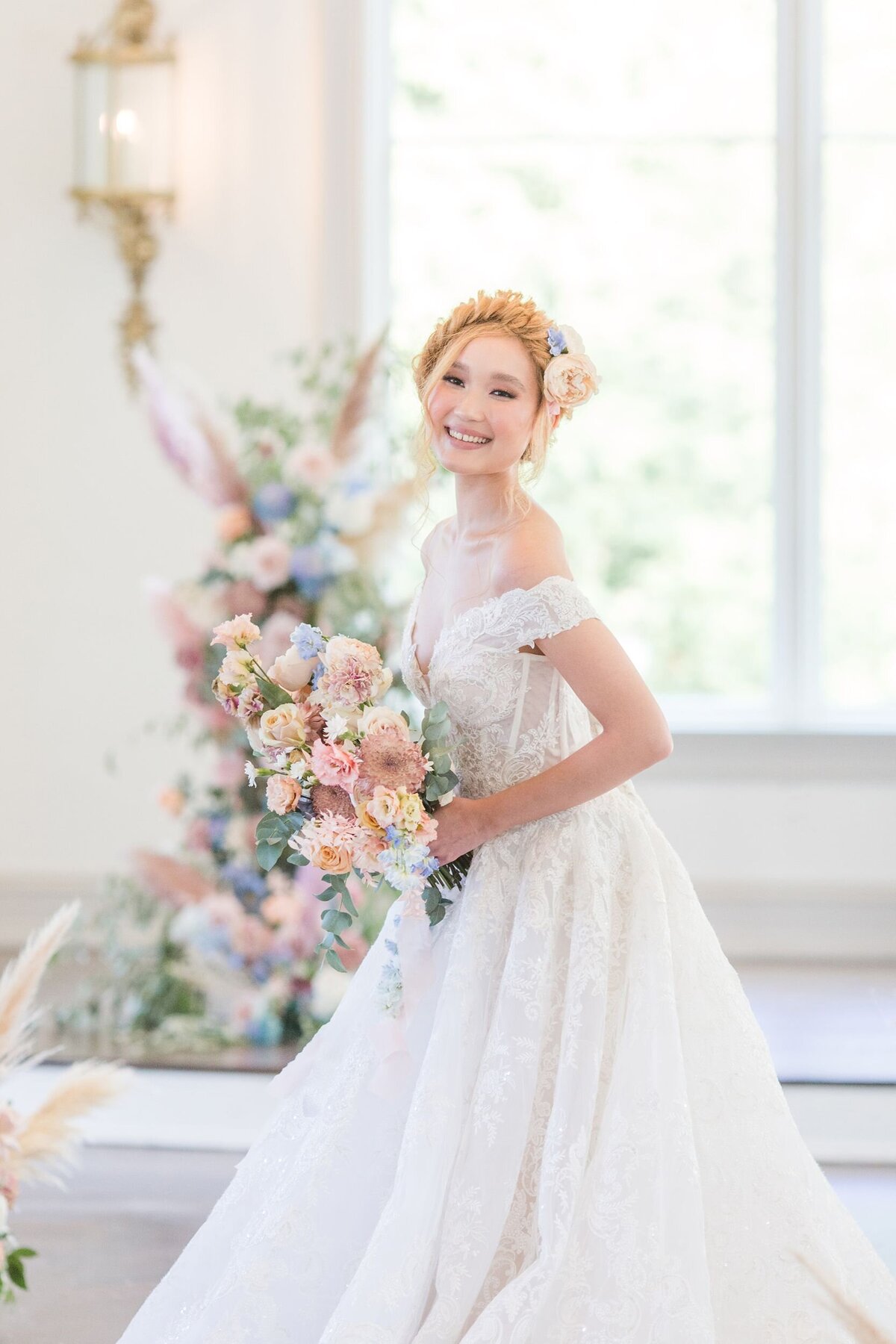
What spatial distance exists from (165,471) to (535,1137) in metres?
2.99

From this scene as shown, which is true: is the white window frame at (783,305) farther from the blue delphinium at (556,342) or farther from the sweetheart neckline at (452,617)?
the blue delphinium at (556,342)

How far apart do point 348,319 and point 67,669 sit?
1.34m

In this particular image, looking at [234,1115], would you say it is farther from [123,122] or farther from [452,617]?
[123,122]

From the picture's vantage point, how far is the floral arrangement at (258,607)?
3410 millimetres

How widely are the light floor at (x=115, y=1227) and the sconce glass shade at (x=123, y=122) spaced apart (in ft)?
8.82

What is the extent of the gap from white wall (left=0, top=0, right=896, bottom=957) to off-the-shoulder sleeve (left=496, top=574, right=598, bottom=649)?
258 cm

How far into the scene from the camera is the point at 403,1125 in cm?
189

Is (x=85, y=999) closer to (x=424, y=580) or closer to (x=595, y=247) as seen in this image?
(x=424, y=580)

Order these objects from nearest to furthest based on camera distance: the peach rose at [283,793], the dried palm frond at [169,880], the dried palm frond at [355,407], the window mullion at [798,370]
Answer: the peach rose at [283,793] → the dried palm frond at [355,407] → the dried palm frond at [169,880] → the window mullion at [798,370]

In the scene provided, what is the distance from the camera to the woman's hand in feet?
6.12

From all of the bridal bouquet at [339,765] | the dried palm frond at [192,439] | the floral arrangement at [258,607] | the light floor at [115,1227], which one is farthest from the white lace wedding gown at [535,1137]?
the dried palm frond at [192,439]

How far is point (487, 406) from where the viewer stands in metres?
1.93

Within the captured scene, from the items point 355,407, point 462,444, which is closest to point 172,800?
point 355,407

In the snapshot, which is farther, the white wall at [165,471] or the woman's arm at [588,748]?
the white wall at [165,471]
